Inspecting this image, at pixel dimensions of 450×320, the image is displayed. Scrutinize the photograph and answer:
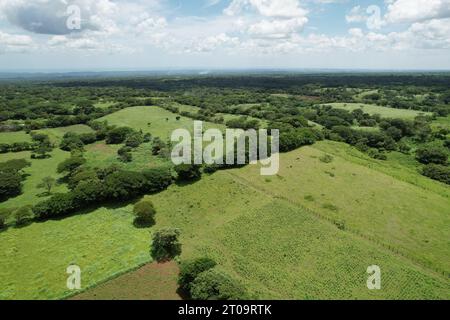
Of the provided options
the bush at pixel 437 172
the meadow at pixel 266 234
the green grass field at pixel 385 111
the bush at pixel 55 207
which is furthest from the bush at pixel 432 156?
the bush at pixel 55 207

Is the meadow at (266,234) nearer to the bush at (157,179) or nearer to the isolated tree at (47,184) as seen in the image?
the isolated tree at (47,184)

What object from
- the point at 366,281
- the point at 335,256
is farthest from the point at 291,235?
the point at 366,281

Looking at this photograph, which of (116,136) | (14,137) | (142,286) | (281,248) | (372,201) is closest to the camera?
(142,286)

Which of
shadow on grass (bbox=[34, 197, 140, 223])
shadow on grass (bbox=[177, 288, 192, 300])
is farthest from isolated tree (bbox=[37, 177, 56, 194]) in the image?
shadow on grass (bbox=[177, 288, 192, 300])

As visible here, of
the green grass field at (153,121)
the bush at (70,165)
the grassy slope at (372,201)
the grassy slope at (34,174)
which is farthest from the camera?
the green grass field at (153,121)

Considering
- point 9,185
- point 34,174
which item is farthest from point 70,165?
point 9,185

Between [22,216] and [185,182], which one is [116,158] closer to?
[185,182]
